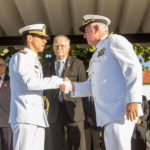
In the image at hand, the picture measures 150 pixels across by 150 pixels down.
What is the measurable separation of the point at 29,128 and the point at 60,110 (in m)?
1.09

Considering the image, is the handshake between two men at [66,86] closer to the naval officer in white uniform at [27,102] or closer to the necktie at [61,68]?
the naval officer in white uniform at [27,102]

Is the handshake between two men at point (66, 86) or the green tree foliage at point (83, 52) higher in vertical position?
the green tree foliage at point (83, 52)

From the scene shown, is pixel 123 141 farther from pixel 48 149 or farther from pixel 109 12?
pixel 109 12

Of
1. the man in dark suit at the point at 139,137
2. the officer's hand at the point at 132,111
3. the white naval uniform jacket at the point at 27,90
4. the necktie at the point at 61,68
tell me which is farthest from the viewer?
the man in dark suit at the point at 139,137

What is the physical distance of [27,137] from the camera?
299cm

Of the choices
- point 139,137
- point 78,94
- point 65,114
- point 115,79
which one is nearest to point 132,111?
point 115,79

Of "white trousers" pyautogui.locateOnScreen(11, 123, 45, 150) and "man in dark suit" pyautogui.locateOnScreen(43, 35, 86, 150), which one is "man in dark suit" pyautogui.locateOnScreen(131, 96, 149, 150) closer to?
"man in dark suit" pyautogui.locateOnScreen(43, 35, 86, 150)

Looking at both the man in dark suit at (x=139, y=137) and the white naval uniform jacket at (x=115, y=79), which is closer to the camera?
the white naval uniform jacket at (x=115, y=79)

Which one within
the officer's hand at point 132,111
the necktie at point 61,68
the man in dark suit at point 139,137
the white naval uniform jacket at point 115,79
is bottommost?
the man in dark suit at point 139,137

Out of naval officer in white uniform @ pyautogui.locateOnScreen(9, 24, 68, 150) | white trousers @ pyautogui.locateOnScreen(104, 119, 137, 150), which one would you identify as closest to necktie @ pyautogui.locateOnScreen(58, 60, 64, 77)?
naval officer in white uniform @ pyautogui.locateOnScreen(9, 24, 68, 150)

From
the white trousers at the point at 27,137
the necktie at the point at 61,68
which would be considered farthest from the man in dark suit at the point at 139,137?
the white trousers at the point at 27,137

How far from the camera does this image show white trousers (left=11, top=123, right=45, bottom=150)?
9.80ft

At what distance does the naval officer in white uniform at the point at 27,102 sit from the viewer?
303cm

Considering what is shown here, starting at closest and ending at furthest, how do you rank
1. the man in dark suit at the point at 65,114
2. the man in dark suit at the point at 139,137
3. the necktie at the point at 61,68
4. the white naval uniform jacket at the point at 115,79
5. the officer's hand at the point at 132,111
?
the officer's hand at the point at 132,111 < the white naval uniform jacket at the point at 115,79 < the man in dark suit at the point at 65,114 < the necktie at the point at 61,68 < the man in dark suit at the point at 139,137
